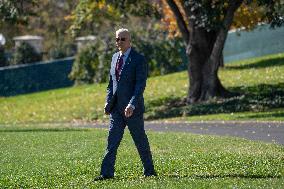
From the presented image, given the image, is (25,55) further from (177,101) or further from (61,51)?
(177,101)

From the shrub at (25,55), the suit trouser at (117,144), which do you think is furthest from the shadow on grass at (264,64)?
the suit trouser at (117,144)

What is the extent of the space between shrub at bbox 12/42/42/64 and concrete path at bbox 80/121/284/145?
23.1 metres

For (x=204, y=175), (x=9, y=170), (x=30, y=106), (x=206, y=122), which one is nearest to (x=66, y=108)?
(x=30, y=106)

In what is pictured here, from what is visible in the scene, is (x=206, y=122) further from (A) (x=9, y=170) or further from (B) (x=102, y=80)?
(B) (x=102, y=80)

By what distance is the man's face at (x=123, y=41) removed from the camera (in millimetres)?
10680

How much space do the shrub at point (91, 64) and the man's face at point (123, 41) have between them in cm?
2718

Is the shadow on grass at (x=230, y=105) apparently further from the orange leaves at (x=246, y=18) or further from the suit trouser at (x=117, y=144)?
the suit trouser at (x=117, y=144)

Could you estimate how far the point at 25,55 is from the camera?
4653cm

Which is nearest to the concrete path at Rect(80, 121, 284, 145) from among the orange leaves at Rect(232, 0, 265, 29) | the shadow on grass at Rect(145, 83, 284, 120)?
the shadow on grass at Rect(145, 83, 284, 120)

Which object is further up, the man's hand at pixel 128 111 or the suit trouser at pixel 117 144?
the man's hand at pixel 128 111

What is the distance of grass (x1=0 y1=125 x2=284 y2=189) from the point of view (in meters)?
10.4

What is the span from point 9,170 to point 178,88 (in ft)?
64.4

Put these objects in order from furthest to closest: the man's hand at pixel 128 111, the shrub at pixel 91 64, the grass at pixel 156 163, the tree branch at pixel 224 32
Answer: the shrub at pixel 91 64 < the tree branch at pixel 224 32 < the man's hand at pixel 128 111 < the grass at pixel 156 163

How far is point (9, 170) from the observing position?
1270 centimetres
